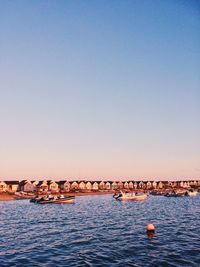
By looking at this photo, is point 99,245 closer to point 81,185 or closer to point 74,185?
point 74,185

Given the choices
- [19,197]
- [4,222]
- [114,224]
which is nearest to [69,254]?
[114,224]

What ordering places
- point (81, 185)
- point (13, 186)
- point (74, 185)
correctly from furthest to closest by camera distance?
point (81, 185), point (74, 185), point (13, 186)

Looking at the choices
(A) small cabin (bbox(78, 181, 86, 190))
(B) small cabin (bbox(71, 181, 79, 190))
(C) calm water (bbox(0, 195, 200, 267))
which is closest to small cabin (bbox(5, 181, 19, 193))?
(B) small cabin (bbox(71, 181, 79, 190))

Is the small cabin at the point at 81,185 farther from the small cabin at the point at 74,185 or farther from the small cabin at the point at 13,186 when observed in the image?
the small cabin at the point at 13,186

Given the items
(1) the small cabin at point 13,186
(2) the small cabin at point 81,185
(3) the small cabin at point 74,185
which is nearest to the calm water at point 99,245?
(1) the small cabin at point 13,186

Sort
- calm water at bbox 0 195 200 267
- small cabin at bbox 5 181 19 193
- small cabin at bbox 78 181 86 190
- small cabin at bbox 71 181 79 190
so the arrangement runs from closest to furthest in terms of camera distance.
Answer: calm water at bbox 0 195 200 267 → small cabin at bbox 5 181 19 193 → small cabin at bbox 71 181 79 190 → small cabin at bbox 78 181 86 190

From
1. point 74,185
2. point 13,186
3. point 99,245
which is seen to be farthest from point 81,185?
point 99,245

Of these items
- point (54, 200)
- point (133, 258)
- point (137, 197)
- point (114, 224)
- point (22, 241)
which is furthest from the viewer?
point (137, 197)

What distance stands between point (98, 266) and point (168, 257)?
245 inches

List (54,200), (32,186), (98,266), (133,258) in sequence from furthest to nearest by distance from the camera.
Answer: (32,186) < (54,200) < (133,258) < (98,266)

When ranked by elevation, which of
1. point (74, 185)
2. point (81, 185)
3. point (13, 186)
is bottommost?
point (81, 185)

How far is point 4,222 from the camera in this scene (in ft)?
167

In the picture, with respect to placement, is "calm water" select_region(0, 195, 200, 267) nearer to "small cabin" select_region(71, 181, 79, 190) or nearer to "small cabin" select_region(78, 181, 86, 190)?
"small cabin" select_region(71, 181, 79, 190)

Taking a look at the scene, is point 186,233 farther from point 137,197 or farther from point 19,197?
point 19,197
